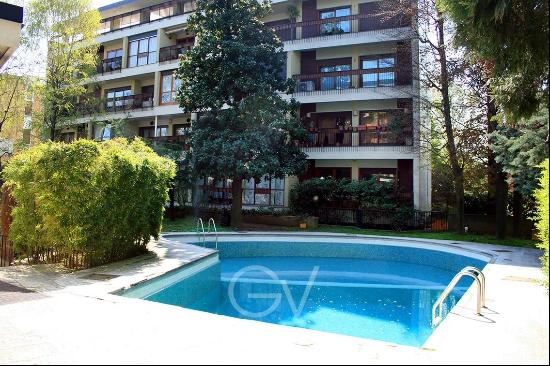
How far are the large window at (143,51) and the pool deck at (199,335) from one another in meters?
24.8

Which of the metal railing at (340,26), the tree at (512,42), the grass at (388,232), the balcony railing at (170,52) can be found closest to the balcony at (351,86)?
the metal railing at (340,26)

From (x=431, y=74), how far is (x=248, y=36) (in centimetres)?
828

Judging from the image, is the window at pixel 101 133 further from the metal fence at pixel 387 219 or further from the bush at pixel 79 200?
the bush at pixel 79 200

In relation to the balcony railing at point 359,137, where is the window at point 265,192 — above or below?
below

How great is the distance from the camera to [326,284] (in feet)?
37.9

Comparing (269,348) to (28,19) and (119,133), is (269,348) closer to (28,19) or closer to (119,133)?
(119,133)

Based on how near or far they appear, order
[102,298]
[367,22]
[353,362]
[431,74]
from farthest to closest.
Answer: [367,22] < [431,74] < [102,298] < [353,362]

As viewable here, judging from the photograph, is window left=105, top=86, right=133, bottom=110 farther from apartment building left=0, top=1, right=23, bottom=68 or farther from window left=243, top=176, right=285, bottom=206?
apartment building left=0, top=1, right=23, bottom=68

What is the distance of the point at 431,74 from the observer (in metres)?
18.9

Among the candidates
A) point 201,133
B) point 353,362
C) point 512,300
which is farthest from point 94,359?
point 201,133

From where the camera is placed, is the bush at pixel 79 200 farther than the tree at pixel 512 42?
Yes

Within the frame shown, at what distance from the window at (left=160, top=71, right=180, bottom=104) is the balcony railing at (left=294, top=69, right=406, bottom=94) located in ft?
30.8

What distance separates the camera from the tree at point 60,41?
23734mm

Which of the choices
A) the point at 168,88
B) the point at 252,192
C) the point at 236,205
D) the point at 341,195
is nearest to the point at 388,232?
the point at 341,195
